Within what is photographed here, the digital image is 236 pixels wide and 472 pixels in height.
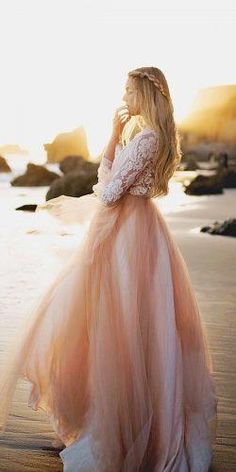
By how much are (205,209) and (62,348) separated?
13881 millimetres

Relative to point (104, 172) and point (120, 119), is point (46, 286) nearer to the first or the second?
point (104, 172)

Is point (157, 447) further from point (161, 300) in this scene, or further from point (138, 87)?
point (138, 87)

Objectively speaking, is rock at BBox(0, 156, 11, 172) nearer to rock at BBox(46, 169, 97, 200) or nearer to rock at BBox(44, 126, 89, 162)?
rock at BBox(44, 126, 89, 162)

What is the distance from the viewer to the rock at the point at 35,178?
38.0 m

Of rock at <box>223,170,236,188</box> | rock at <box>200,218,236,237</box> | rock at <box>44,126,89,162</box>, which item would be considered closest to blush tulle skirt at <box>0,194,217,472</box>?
rock at <box>200,218,236,237</box>

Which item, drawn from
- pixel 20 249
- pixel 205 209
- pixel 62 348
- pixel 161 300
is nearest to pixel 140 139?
pixel 161 300

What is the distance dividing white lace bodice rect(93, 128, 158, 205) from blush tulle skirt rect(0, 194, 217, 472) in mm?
67

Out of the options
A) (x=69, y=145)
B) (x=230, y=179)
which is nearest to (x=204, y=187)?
(x=230, y=179)

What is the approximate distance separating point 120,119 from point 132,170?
25cm

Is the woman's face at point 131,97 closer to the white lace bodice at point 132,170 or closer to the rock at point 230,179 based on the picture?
the white lace bodice at point 132,170

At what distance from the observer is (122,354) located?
2.89 meters

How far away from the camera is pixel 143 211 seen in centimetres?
295

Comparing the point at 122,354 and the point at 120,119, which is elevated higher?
the point at 120,119

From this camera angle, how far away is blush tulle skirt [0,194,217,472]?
2855 millimetres
